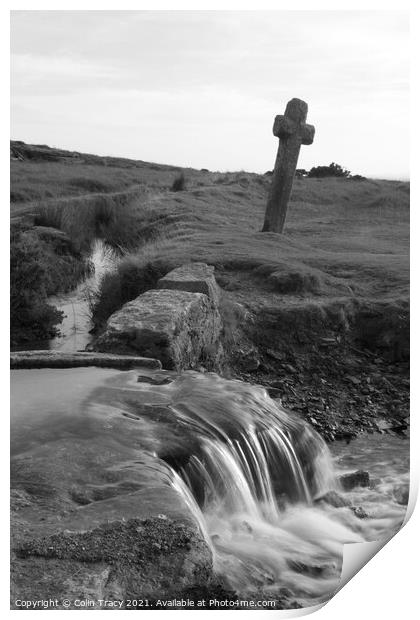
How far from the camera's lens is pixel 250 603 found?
15.5ft

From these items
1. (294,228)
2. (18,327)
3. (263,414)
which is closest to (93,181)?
(294,228)

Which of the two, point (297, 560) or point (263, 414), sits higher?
point (263, 414)

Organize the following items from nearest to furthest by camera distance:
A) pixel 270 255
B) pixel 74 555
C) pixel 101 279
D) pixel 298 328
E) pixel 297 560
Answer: pixel 74 555 < pixel 297 560 < pixel 298 328 < pixel 101 279 < pixel 270 255

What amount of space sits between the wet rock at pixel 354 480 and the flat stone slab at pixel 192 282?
2665 millimetres

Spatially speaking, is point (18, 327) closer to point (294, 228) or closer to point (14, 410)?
point (14, 410)

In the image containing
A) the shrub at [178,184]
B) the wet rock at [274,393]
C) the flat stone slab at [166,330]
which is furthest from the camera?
the shrub at [178,184]

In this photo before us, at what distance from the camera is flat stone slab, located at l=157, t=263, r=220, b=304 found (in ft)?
28.5

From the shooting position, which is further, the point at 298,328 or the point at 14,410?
the point at 298,328

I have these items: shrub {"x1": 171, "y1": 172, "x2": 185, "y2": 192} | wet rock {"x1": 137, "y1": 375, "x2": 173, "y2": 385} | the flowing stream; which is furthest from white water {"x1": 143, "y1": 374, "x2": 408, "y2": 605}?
shrub {"x1": 171, "y1": 172, "x2": 185, "y2": 192}

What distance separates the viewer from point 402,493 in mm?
6652

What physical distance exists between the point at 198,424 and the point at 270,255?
5.97 meters

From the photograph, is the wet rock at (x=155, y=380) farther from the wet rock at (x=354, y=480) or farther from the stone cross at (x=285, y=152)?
the stone cross at (x=285, y=152)

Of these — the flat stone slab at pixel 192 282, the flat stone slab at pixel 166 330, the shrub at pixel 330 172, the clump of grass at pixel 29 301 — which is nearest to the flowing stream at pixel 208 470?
the flat stone slab at pixel 166 330

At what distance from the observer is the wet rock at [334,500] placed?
21.0 feet
